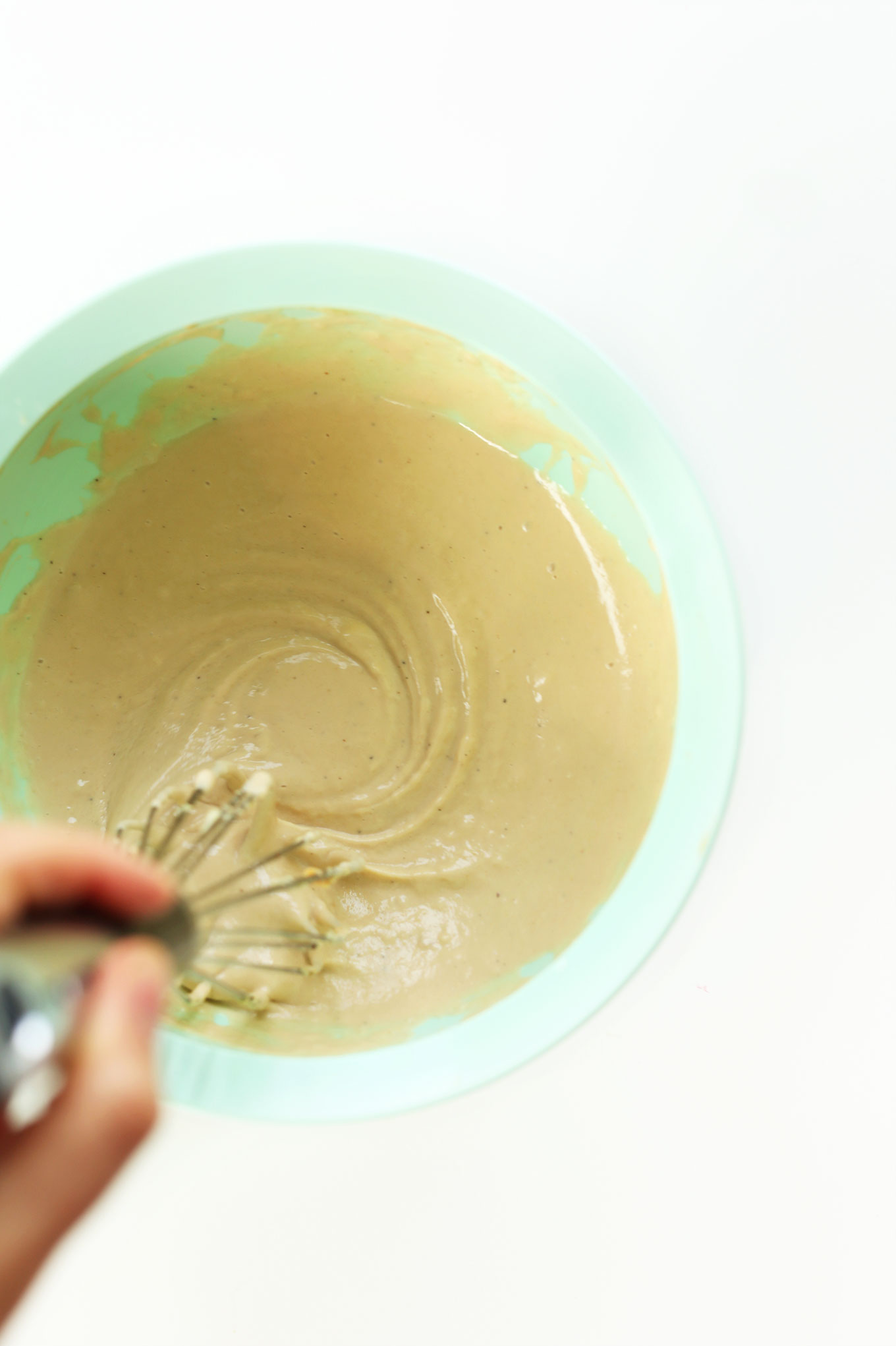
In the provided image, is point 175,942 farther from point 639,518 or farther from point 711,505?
point 711,505

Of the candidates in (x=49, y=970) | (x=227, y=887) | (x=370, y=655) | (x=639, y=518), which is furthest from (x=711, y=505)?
(x=49, y=970)

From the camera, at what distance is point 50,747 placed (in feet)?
2.84

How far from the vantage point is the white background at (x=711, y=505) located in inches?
31.7

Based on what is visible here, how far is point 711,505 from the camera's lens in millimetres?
857

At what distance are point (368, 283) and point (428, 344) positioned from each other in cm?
8

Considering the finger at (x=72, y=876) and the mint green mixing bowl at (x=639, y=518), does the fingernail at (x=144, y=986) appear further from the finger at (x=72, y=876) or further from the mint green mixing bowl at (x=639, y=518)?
the mint green mixing bowl at (x=639, y=518)

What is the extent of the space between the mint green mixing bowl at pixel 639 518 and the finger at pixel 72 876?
23 cm

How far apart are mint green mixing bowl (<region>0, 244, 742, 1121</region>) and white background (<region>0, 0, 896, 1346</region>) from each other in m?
0.12

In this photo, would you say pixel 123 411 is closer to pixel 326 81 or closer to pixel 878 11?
pixel 326 81

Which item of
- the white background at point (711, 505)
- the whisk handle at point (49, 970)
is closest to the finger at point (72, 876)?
the whisk handle at point (49, 970)

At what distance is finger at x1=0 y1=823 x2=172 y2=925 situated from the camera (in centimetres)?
51

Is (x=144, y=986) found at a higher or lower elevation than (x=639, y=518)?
lower

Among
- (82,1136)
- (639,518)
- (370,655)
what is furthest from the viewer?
(370,655)

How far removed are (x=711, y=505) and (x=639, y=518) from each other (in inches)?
5.1
